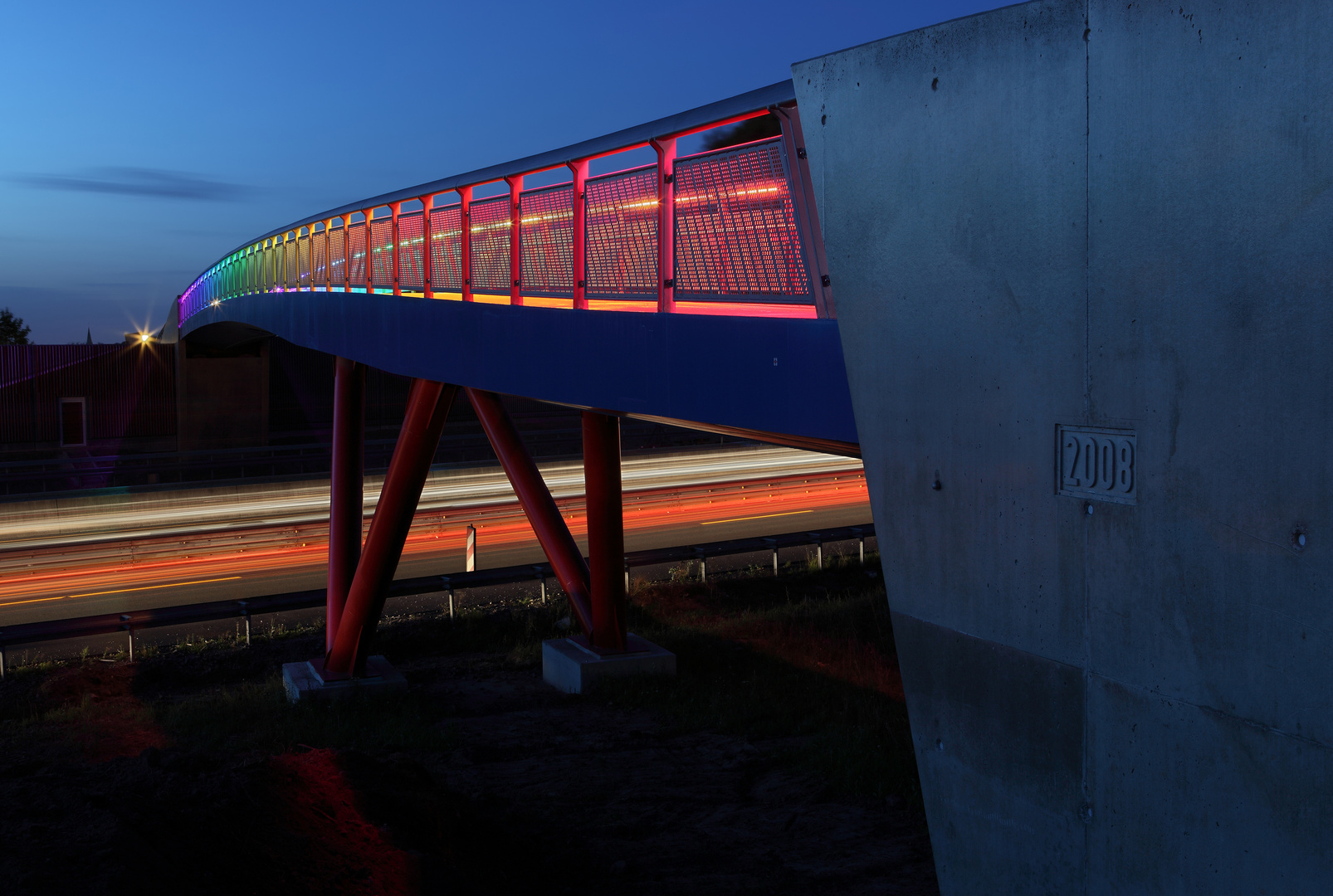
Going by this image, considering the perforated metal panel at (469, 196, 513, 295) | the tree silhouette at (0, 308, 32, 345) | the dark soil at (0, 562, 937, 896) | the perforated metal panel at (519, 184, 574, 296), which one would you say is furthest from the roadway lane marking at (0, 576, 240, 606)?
the tree silhouette at (0, 308, 32, 345)

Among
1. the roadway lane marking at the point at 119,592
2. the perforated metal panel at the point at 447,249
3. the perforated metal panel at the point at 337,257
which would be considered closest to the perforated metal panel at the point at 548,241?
the perforated metal panel at the point at 447,249

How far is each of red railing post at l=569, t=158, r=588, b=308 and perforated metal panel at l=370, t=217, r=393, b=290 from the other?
6692 mm

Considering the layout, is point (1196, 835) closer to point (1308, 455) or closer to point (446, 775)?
point (1308, 455)

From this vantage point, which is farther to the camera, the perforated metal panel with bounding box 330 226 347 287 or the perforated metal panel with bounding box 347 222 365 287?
the perforated metal panel with bounding box 330 226 347 287

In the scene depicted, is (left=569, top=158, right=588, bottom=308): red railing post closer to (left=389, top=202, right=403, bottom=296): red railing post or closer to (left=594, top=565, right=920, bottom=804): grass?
(left=594, top=565, right=920, bottom=804): grass

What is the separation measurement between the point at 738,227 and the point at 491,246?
4.86m

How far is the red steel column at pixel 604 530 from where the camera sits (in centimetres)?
1296

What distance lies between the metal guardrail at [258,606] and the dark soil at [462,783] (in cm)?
59

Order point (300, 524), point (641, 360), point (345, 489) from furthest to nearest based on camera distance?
point (300, 524)
point (345, 489)
point (641, 360)

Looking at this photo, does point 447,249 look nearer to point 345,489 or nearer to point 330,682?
point 345,489

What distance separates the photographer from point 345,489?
580 inches

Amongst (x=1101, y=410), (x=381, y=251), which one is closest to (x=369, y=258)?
(x=381, y=251)

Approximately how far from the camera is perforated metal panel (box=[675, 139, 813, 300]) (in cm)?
472

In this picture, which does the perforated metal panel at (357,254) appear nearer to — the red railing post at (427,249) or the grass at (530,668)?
the red railing post at (427,249)
